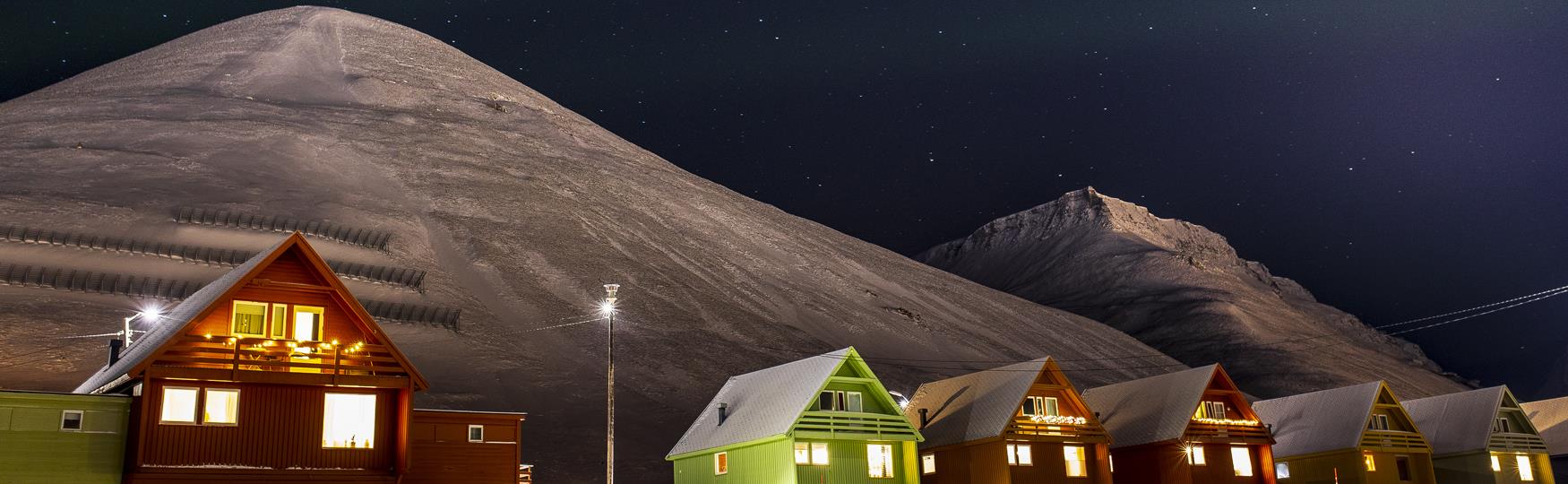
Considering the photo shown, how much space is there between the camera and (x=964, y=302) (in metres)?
150

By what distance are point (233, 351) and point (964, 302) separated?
11655 cm

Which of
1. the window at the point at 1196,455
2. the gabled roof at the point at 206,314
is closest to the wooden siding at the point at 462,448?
the gabled roof at the point at 206,314

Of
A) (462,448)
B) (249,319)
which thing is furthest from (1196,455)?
(249,319)

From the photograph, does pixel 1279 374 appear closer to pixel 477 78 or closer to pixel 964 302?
pixel 964 302

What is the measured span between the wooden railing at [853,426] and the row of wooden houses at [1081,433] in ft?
0.16

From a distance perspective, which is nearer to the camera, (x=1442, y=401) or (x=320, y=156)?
(x=1442, y=401)

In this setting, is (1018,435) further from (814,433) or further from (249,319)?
(249,319)

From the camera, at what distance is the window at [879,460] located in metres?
51.1

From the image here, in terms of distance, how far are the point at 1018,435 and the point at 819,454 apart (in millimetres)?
12077

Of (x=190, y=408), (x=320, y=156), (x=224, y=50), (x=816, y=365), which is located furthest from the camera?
(x=224, y=50)

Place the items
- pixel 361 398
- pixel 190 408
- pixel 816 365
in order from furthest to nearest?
pixel 816 365 < pixel 361 398 < pixel 190 408

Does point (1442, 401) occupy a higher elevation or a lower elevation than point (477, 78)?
lower

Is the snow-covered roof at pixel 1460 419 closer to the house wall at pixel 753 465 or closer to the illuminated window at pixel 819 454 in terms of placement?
the illuminated window at pixel 819 454

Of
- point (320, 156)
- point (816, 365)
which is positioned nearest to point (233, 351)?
point (816, 365)
